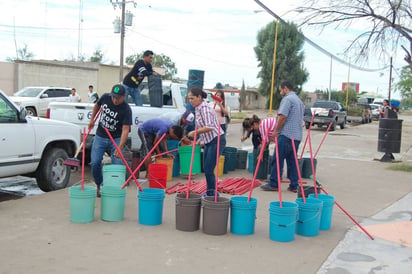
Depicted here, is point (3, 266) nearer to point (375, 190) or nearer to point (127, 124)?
point (127, 124)

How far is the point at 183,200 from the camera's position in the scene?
18.6 ft

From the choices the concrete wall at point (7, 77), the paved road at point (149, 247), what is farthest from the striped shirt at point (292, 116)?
the concrete wall at point (7, 77)

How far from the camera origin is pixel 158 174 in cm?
800

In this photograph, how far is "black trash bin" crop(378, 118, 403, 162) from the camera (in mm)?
13266

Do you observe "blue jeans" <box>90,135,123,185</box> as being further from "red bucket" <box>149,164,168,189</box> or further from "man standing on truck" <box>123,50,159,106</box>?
"man standing on truck" <box>123,50,159,106</box>

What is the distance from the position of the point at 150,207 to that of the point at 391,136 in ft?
32.1

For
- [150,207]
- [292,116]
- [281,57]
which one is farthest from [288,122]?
[281,57]

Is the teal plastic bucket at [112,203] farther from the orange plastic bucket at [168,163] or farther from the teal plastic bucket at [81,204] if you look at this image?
the orange plastic bucket at [168,163]

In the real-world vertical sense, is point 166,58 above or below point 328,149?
above

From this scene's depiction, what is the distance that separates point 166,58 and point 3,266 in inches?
3223

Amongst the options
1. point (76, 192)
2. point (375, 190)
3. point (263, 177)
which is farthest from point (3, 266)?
point (375, 190)

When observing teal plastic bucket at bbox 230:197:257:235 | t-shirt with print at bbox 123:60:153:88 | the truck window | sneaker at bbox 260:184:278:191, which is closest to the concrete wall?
t-shirt with print at bbox 123:60:153:88

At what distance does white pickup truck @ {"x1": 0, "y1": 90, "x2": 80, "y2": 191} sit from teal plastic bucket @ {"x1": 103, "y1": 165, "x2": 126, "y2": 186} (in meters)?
1.14

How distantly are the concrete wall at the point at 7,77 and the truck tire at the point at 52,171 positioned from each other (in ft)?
85.7
